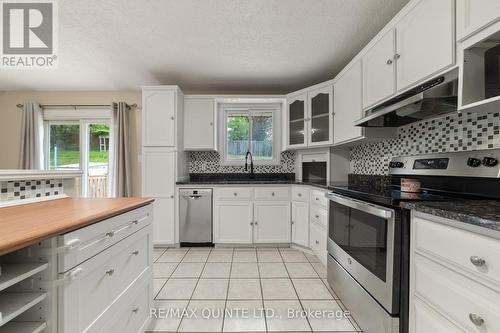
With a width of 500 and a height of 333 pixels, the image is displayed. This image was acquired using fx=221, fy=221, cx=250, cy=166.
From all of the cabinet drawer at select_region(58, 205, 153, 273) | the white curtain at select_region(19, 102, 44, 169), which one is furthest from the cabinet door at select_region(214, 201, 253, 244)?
the white curtain at select_region(19, 102, 44, 169)

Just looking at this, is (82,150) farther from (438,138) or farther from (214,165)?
(438,138)

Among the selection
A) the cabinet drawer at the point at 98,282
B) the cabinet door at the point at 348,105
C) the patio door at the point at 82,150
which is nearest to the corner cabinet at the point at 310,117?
the cabinet door at the point at 348,105

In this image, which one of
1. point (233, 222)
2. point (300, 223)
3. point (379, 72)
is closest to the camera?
point (379, 72)

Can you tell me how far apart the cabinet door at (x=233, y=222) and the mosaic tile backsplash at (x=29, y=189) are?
1703 mm

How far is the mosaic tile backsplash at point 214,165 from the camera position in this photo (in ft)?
11.8

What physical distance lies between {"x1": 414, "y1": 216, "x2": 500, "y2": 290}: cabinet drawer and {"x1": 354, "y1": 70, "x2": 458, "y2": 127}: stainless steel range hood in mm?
745

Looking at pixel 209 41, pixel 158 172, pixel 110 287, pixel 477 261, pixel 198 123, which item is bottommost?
pixel 110 287

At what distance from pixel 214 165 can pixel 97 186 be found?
2203 mm

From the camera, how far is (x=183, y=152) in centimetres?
332

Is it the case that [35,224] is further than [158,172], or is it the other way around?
[158,172]

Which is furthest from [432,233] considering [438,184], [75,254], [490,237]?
[75,254]

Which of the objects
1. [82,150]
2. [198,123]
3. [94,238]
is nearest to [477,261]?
[94,238]

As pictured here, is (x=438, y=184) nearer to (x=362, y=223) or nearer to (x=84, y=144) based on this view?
(x=362, y=223)

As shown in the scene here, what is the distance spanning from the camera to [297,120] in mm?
3154
